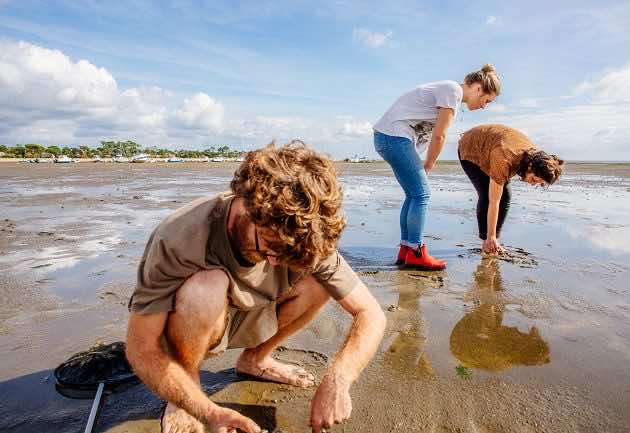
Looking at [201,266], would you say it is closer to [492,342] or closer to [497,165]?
[492,342]

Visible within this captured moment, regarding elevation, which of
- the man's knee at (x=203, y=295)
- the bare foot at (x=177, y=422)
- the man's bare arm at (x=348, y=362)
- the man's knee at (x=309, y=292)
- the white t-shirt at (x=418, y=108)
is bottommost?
the bare foot at (x=177, y=422)

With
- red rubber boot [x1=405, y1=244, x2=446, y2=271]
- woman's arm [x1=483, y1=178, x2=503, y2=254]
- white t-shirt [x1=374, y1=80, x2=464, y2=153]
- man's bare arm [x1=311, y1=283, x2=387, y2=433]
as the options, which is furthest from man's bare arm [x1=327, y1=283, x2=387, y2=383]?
woman's arm [x1=483, y1=178, x2=503, y2=254]

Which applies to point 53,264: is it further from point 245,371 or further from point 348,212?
point 348,212

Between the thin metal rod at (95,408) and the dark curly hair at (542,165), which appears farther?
the dark curly hair at (542,165)

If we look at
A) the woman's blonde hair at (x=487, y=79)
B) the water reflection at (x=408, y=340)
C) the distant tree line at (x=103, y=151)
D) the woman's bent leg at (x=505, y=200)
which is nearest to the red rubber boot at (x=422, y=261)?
the water reflection at (x=408, y=340)

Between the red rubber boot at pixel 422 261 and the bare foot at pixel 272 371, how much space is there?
227 cm

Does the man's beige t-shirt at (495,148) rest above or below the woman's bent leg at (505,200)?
above

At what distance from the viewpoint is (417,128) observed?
4.34m

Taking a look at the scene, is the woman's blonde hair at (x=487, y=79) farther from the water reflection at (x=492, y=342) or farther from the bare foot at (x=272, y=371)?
the bare foot at (x=272, y=371)

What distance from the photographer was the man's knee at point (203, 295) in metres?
1.66

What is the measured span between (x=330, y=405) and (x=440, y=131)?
→ 128 inches

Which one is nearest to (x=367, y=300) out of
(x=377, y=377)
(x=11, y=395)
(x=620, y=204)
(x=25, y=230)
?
(x=377, y=377)

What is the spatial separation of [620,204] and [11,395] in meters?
11.7

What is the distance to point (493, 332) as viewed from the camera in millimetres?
2793
